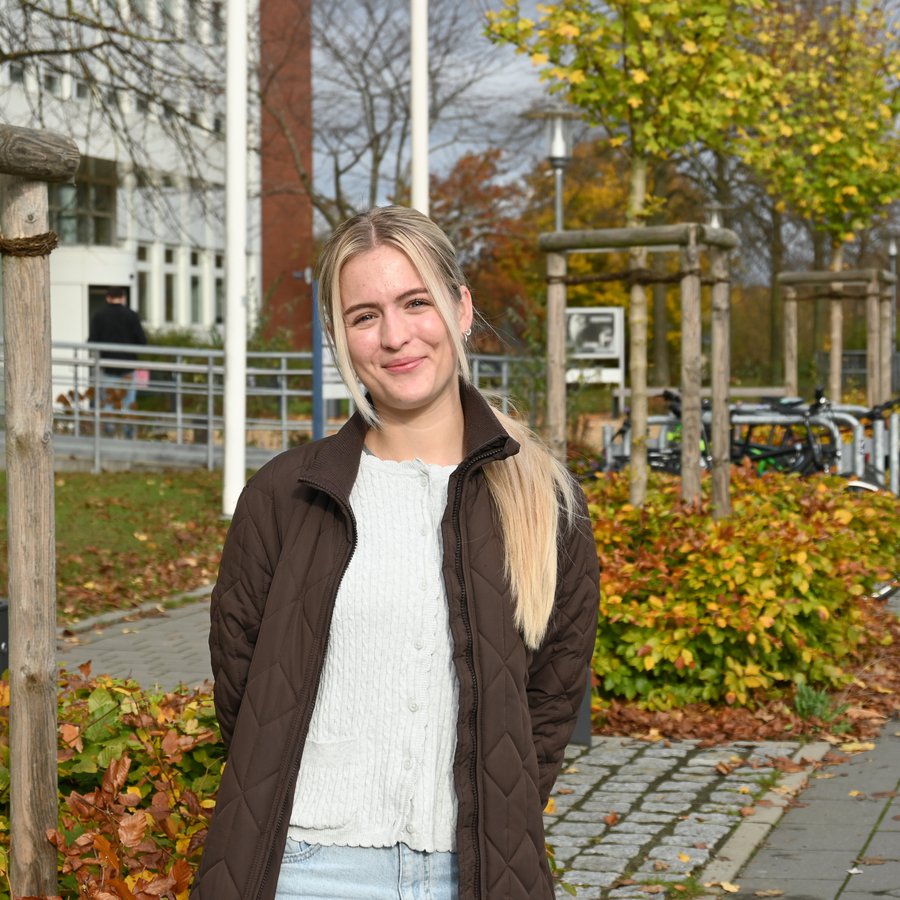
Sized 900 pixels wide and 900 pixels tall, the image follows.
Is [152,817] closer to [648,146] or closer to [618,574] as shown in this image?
[618,574]

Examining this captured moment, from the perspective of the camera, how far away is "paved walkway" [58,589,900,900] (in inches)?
201

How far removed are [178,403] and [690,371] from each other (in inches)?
467

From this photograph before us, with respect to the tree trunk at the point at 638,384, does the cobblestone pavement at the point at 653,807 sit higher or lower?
lower

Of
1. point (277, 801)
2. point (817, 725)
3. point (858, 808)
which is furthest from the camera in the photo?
point (817, 725)

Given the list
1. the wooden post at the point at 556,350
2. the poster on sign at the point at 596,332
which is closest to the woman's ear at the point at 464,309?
the wooden post at the point at 556,350

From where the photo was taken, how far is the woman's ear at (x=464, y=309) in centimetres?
283

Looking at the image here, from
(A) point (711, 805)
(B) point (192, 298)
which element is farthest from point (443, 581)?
(B) point (192, 298)

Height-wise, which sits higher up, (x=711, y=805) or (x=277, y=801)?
(x=277, y=801)

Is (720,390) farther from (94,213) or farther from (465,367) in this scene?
(94,213)

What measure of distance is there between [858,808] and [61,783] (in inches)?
114

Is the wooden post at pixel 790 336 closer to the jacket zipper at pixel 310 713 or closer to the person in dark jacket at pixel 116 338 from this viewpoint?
the person in dark jacket at pixel 116 338

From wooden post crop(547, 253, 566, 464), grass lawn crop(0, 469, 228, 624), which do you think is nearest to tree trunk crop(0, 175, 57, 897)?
grass lawn crop(0, 469, 228, 624)

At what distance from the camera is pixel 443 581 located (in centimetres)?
264

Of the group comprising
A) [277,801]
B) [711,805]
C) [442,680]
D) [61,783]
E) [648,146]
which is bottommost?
[711,805]
